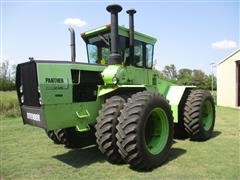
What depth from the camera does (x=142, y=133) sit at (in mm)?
4887

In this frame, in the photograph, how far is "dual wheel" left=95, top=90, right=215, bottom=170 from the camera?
4766 millimetres

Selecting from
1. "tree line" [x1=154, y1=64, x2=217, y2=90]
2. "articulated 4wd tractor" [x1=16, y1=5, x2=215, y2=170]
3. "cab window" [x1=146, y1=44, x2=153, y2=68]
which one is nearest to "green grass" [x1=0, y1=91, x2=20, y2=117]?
"articulated 4wd tractor" [x1=16, y1=5, x2=215, y2=170]

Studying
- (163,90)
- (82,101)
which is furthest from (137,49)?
(82,101)

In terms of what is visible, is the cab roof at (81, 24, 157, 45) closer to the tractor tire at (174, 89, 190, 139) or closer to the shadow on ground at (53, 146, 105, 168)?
the tractor tire at (174, 89, 190, 139)

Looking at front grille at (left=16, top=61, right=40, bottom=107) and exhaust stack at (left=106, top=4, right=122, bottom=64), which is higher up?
exhaust stack at (left=106, top=4, right=122, bottom=64)

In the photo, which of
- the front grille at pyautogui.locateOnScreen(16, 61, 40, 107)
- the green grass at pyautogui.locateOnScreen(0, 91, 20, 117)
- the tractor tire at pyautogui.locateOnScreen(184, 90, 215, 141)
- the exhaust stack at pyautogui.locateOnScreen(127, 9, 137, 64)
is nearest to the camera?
the front grille at pyautogui.locateOnScreen(16, 61, 40, 107)

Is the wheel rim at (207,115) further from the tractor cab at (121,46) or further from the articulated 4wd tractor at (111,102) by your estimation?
the tractor cab at (121,46)

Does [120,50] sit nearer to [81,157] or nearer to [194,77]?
[81,157]

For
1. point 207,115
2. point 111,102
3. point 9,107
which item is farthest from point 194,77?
point 111,102

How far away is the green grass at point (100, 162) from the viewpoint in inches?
185

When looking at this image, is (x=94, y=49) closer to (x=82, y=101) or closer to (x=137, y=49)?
(x=137, y=49)

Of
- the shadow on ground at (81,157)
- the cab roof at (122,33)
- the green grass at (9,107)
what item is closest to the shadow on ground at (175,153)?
the shadow on ground at (81,157)

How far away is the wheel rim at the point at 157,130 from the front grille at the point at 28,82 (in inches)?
85.4

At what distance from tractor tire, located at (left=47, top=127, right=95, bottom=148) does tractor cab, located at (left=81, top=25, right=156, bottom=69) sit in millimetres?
1679
